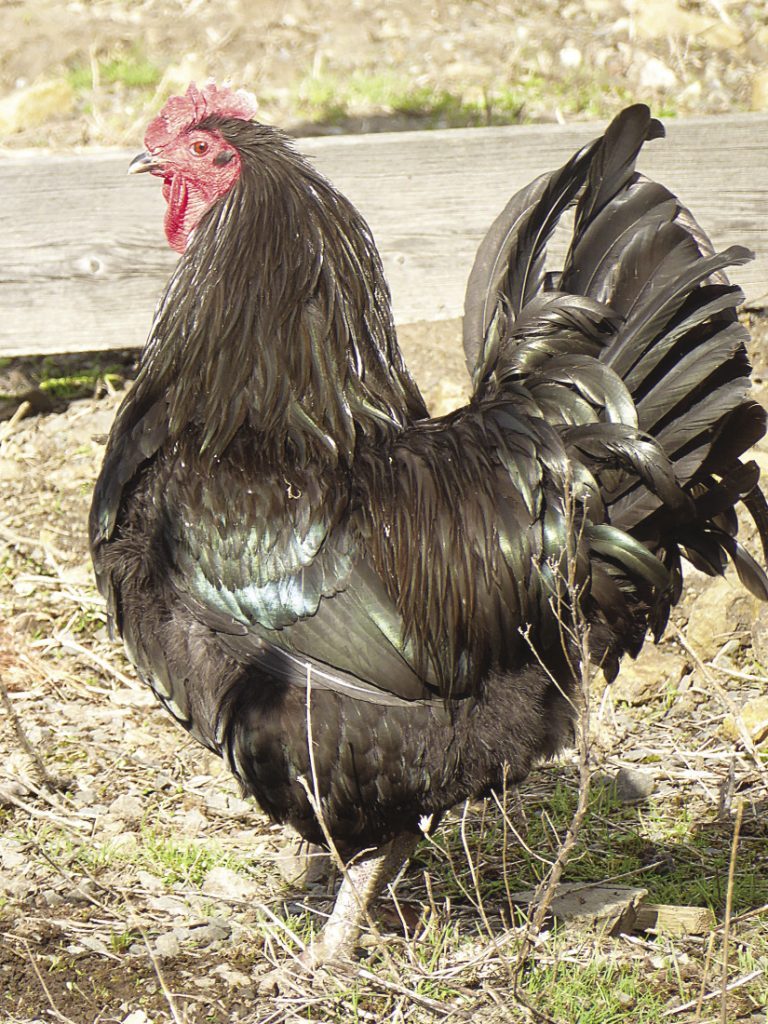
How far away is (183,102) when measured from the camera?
3.56 m

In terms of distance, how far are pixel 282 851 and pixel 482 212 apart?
350 cm

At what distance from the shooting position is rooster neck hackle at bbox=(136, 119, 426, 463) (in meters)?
3.33

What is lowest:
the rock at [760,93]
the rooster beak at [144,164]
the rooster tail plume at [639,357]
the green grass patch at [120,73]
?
the rooster tail plume at [639,357]

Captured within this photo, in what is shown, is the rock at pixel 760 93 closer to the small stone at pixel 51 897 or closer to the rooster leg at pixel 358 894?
the rooster leg at pixel 358 894

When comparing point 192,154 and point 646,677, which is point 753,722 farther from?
point 192,154

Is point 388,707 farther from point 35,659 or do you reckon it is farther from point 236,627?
point 35,659

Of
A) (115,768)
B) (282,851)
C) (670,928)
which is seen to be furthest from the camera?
(115,768)

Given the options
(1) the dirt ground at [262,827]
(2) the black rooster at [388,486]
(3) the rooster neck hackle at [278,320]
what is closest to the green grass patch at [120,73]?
(1) the dirt ground at [262,827]

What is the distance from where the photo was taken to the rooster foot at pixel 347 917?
11.0ft

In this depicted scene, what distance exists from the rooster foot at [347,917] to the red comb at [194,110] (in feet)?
7.54

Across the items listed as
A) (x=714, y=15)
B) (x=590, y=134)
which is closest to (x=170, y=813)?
(x=590, y=134)

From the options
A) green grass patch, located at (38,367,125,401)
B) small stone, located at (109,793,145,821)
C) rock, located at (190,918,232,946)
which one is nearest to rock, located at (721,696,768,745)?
rock, located at (190,918,232,946)

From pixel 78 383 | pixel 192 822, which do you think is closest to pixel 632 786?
pixel 192 822

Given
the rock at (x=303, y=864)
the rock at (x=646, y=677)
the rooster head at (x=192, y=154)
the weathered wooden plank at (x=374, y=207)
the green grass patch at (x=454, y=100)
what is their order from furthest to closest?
the green grass patch at (x=454, y=100) < the weathered wooden plank at (x=374, y=207) < the rock at (x=646, y=677) < the rock at (x=303, y=864) < the rooster head at (x=192, y=154)
